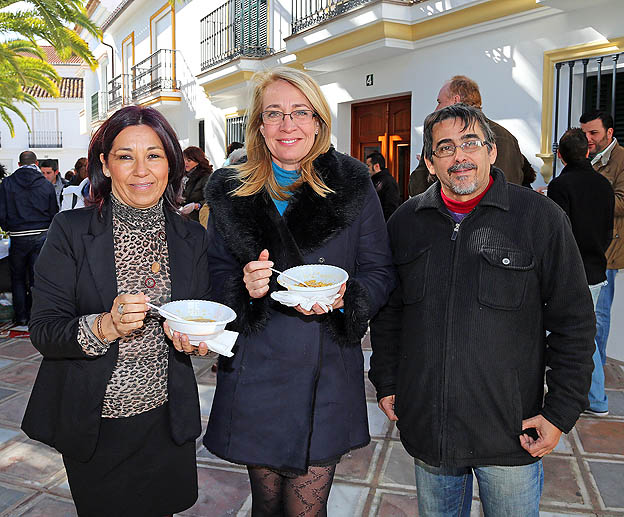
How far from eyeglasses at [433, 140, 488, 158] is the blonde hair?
419mm

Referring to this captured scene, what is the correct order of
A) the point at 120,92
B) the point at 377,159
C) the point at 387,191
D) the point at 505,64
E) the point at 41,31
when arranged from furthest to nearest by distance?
the point at 120,92 < the point at 41,31 < the point at 377,159 < the point at 387,191 < the point at 505,64

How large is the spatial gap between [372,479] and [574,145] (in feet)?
8.52

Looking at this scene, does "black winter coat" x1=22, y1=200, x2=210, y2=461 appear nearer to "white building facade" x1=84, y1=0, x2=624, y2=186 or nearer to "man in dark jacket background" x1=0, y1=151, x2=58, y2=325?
"white building facade" x1=84, y1=0, x2=624, y2=186

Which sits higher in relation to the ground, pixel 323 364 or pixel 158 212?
pixel 158 212

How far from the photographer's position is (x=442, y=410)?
1896 mm

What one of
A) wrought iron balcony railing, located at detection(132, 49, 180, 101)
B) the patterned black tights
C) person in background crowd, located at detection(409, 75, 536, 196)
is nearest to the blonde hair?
the patterned black tights

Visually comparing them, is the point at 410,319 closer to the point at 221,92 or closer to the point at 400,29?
the point at 400,29

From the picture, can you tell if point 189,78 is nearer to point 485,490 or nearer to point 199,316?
point 199,316

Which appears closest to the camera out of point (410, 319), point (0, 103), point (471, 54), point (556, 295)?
point (556, 295)

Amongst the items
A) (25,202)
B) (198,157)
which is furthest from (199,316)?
(25,202)

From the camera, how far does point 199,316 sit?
1.89 m

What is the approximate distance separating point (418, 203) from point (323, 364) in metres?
0.67

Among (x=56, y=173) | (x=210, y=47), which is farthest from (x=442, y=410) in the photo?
(x=210, y=47)

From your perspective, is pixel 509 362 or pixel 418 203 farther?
pixel 418 203
